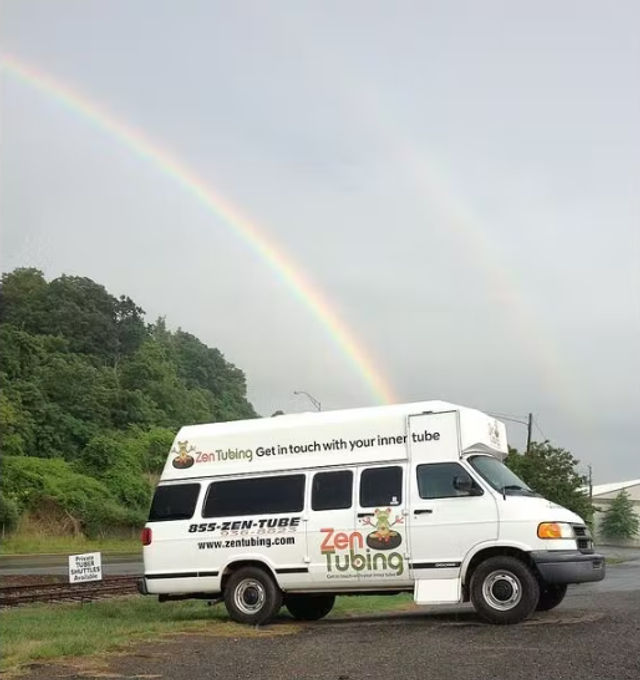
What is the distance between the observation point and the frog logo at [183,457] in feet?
41.5

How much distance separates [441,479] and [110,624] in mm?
4838

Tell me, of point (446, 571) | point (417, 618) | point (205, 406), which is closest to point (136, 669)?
point (446, 571)

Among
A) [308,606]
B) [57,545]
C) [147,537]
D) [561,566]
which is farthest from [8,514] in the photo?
[561,566]

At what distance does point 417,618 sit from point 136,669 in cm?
500

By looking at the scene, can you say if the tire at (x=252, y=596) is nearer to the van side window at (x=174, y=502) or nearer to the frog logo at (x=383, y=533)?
the van side window at (x=174, y=502)

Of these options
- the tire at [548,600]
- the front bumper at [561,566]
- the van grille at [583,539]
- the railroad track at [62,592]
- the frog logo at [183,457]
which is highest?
the frog logo at [183,457]

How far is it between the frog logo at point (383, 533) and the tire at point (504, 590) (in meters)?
1.08

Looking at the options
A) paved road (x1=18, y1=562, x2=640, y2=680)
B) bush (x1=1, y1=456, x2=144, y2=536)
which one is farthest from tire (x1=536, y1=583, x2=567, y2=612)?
bush (x1=1, y1=456, x2=144, y2=536)

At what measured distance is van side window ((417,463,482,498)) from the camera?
10.9 meters

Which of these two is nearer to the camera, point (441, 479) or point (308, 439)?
point (441, 479)

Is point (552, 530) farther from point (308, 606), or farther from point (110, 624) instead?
point (110, 624)

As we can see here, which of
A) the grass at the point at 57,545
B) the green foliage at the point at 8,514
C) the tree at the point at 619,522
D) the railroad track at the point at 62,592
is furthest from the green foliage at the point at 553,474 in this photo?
the tree at the point at 619,522

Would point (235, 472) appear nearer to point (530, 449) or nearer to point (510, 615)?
point (510, 615)

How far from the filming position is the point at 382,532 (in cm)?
1106
